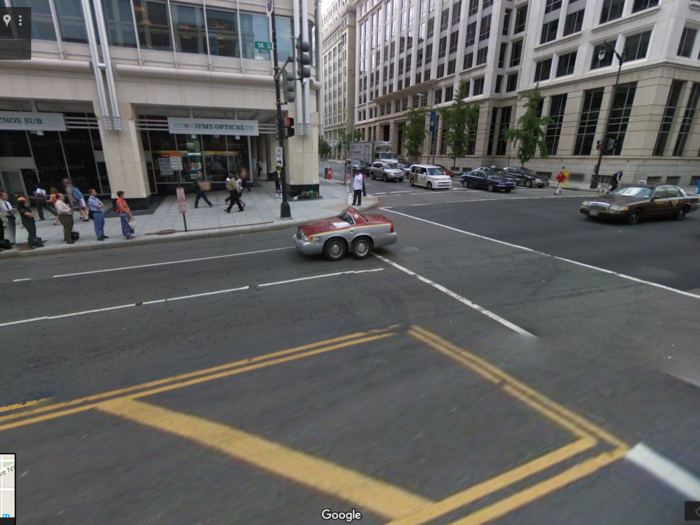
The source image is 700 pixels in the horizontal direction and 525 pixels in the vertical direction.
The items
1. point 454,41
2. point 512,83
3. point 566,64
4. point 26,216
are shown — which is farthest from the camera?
point 454,41

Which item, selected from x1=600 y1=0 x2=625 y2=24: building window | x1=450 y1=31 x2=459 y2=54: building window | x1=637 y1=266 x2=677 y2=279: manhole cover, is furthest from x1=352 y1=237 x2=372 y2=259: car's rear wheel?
x1=450 y1=31 x2=459 y2=54: building window

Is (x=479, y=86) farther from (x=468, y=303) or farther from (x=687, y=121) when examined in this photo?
(x=468, y=303)

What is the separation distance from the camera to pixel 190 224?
13867 millimetres

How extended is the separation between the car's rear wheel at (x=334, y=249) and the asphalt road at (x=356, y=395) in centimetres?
99

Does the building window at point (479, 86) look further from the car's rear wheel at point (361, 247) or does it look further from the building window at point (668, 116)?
the car's rear wheel at point (361, 247)

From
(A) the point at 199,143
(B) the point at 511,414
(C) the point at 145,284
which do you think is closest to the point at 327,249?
(C) the point at 145,284

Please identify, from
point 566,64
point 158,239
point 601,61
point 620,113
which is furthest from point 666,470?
point 566,64

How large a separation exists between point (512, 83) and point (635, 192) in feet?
121

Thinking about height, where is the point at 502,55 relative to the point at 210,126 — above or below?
above

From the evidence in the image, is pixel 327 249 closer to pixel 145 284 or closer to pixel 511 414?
pixel 145 284

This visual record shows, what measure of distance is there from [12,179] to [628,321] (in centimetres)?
2667

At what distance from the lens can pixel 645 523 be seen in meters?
2.40

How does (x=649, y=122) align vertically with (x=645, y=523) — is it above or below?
above

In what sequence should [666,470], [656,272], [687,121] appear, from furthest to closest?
[687,121] → [656,272] → [666,470]
